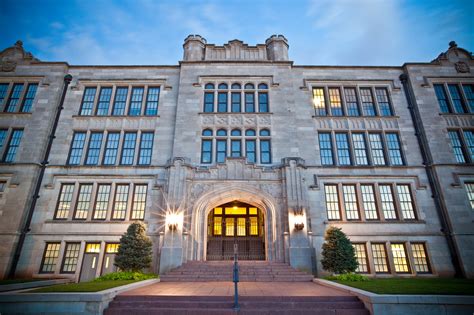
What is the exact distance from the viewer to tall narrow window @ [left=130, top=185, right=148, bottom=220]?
16719 mm

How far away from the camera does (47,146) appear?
1811cm

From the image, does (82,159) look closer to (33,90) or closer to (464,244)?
(33,90)

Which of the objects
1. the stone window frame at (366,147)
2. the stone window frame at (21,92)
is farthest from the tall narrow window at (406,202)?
the stone window frame at (21,92)

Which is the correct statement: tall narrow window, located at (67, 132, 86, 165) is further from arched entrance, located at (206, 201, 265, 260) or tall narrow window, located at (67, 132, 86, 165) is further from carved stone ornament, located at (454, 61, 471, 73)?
carved stone ornament, located at (454, 61, 471, 73)

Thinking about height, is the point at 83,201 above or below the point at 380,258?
above

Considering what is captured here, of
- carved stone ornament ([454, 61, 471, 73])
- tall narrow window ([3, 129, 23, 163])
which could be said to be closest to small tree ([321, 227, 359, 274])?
carved stone ornament ([454, 61, 471, 73])

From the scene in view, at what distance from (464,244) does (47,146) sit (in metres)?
29.3

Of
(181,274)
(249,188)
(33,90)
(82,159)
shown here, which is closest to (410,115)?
(249,188)

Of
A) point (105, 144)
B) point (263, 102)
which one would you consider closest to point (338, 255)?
point (263, 102)

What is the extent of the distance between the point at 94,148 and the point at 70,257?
772 cm

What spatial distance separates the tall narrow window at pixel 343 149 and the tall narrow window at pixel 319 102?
7.42ft

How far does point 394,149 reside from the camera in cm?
1853

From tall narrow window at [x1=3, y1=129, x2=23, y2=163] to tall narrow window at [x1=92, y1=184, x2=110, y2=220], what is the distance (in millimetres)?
6754

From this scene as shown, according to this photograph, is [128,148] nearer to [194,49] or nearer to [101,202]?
[101,202]
